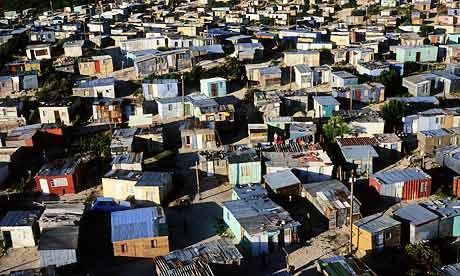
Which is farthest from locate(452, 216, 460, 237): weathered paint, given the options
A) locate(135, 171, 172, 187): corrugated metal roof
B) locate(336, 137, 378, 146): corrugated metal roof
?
locate(135, 171, 172, 187): corrugated metal roof

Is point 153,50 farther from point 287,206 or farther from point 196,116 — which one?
point 287,206

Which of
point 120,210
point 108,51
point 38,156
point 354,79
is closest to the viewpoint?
point 120,210

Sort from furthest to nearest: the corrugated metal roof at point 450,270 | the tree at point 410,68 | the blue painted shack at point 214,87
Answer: the tree at point 410,68 < the blue painted shack at point 214,87 < the corrugated metal roof at point 450,270

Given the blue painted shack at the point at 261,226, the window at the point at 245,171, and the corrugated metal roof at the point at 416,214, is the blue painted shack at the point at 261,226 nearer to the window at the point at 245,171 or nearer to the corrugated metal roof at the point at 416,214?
the window at the point at 245,171

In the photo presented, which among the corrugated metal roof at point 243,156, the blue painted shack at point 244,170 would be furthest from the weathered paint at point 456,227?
the corrugated metal roof at point 243,156

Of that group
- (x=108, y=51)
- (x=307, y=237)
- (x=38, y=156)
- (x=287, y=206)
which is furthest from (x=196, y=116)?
(x=108, y=51)

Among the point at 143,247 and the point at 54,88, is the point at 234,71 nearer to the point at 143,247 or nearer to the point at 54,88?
the point at 54,88

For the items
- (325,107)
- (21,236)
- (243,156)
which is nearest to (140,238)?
(21,236)
